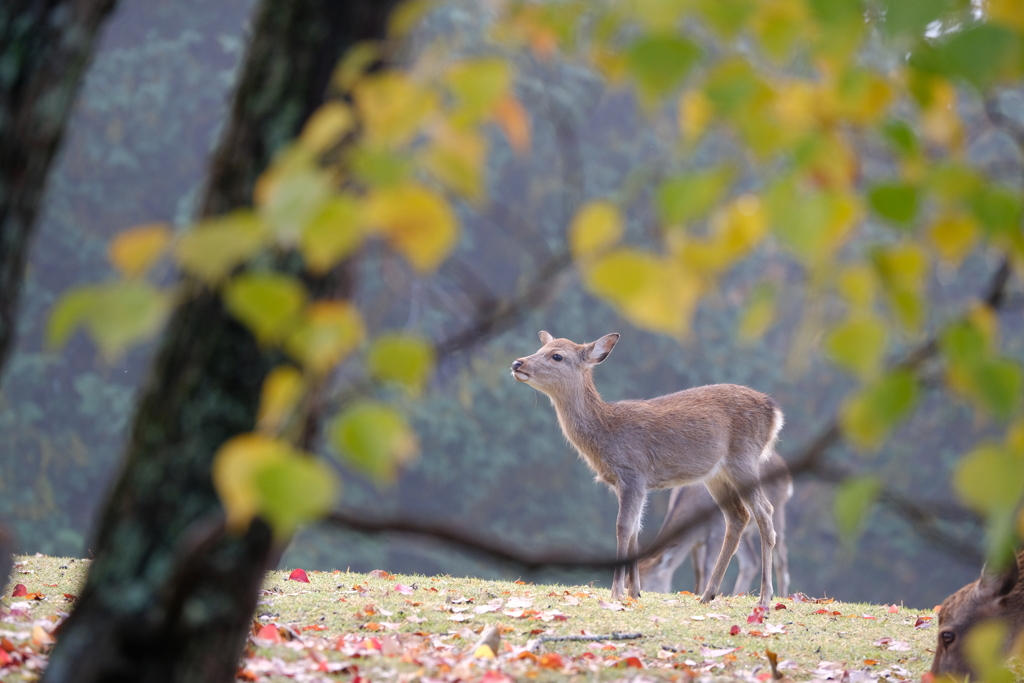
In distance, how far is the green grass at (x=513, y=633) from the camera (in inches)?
162

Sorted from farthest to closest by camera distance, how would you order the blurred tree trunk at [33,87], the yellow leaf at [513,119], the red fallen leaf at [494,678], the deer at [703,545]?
the deer at [703,545] < the red fallen leaf at [494,678] < the blurred tree trunk at [33,87] < the yellow leaf at [513,119]

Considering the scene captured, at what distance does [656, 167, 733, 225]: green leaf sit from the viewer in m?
1.33

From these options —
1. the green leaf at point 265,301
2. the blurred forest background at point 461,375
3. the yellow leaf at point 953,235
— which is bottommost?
the green leaf at point 265,301

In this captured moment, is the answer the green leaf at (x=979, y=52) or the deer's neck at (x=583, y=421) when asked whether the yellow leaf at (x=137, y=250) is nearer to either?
the green leaf at (x=979, y=52)

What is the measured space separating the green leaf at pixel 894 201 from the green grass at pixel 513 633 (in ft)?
9.41

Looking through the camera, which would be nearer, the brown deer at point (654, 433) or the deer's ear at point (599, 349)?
the brown deer at point (654, 433)

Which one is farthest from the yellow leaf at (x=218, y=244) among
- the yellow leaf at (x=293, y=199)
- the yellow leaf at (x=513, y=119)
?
the yellow leaf at (x=513, y=119)

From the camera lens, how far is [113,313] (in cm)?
122

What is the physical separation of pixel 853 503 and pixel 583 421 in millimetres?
7708

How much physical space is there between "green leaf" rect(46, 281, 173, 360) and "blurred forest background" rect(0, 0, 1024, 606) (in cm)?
1722

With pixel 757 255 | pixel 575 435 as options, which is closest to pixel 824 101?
pixel 575 435

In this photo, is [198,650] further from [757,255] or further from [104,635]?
[757,255]

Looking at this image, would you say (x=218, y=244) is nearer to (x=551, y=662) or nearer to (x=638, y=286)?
(x=638, y=286)

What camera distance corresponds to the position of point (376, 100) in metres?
1.39
